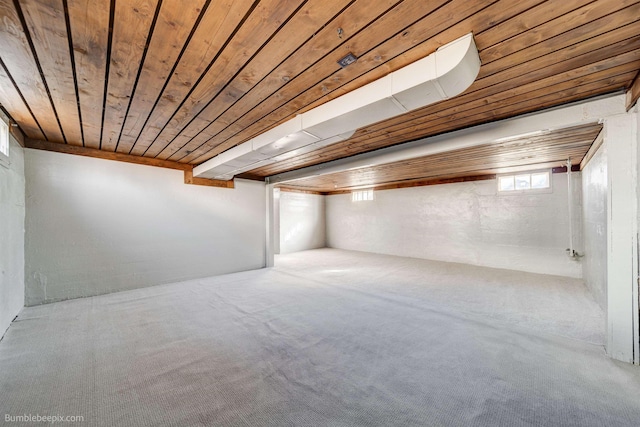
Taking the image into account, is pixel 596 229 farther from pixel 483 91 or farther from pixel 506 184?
pixel 483 91

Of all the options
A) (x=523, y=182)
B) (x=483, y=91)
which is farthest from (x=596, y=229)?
(x=483, y=91)

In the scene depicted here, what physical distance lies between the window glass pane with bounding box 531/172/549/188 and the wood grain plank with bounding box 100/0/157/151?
6429 mm

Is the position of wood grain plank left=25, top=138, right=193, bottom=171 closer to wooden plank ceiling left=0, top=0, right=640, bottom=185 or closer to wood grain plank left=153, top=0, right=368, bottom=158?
wooden plank ceiling left=0, top=0, right=640, bottom=185

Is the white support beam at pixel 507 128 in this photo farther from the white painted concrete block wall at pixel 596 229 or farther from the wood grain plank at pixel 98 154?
the wood grain plank at pixel 98 154

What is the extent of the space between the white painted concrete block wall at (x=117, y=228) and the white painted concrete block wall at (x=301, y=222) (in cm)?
268

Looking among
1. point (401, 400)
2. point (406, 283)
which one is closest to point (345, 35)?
point (401, 400)

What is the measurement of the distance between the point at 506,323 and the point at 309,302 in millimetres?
2224

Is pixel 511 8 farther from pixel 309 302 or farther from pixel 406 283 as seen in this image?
pixel 406 283

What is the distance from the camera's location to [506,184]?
17.7 feet

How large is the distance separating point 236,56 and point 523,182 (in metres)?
6.00

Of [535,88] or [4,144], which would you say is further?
[4,144]

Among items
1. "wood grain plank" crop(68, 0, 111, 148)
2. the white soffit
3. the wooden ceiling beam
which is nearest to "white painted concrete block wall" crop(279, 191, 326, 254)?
the white soffit

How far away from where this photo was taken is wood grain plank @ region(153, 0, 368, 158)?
1.21m

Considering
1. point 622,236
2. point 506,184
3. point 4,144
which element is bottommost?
point 622,236
